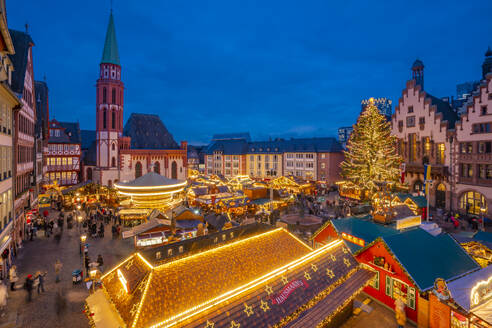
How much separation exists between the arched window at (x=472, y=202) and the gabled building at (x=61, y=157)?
63595 millimetres

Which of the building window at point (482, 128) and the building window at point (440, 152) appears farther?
the building window at point (440, 152)

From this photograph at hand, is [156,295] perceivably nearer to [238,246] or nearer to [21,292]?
[238,246]

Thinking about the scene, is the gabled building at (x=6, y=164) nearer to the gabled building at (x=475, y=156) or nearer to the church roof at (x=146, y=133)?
the church roof at (x=146, y=133)

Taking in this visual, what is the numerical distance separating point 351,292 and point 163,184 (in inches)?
747

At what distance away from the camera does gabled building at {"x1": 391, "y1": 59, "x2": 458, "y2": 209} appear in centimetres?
3334

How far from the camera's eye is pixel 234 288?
22.6ft

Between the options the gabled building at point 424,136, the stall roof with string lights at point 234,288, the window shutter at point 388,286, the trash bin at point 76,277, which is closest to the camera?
the stall roof with string lights at point 234,288

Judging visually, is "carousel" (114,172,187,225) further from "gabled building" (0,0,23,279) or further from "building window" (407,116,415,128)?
"building window" (407,116,415,128)

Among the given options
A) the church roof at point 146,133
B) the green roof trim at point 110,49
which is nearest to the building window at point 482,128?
the church roof at point 146,133

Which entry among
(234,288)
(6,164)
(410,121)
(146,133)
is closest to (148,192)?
(6,164)

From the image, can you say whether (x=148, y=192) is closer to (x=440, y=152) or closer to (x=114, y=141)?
(x=114, y=141)

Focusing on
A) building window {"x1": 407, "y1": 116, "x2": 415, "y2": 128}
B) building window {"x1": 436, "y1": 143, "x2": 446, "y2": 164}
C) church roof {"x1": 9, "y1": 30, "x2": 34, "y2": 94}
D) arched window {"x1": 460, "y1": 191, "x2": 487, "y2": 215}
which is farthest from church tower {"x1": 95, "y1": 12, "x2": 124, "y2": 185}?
arched window {"x1": 460, "y1": 191, "x2": 487, "y2": 215}

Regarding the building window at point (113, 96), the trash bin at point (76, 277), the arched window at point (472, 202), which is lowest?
the trash bin at point (76, 277)

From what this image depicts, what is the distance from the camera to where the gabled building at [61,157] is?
Answer: 47.6m
